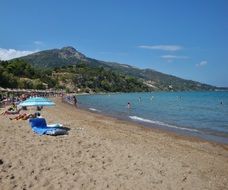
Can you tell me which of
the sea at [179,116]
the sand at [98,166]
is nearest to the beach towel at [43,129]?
the sand at [98,166]

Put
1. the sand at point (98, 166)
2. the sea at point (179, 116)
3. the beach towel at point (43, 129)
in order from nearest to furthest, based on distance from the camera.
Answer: the sand at point (98, 166) → the beach towel at point (43, 129) → the sea at point (179, 116)

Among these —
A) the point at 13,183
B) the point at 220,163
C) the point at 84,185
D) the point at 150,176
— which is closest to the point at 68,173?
the point at 84,185

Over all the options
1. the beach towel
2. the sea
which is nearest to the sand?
the beach towel

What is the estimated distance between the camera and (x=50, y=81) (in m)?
144

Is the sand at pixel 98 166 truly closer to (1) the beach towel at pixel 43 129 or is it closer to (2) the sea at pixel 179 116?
(1) the beach towel at pixel 43 129

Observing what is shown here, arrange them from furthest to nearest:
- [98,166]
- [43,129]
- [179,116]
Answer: [179,116], [43,129], [98,166]

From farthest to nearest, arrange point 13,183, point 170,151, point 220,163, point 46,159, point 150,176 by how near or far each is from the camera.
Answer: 1. point 170,151
2. point 220,163
3. point 46,159
4. point 150,176
5. point 13,183

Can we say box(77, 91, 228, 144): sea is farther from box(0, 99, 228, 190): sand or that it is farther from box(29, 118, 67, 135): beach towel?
box(29, 118, 67, 135): beach towel

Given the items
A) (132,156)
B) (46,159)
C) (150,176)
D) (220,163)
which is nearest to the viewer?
(150,176)

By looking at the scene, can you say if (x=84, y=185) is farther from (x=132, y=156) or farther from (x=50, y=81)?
(x=50, y=81)

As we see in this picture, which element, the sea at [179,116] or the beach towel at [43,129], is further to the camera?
the sea at [179,116]

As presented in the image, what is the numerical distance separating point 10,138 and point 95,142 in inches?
137

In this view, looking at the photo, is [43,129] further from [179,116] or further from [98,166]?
[179,116]

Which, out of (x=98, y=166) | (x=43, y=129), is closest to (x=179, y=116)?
(x=43, y=129)
